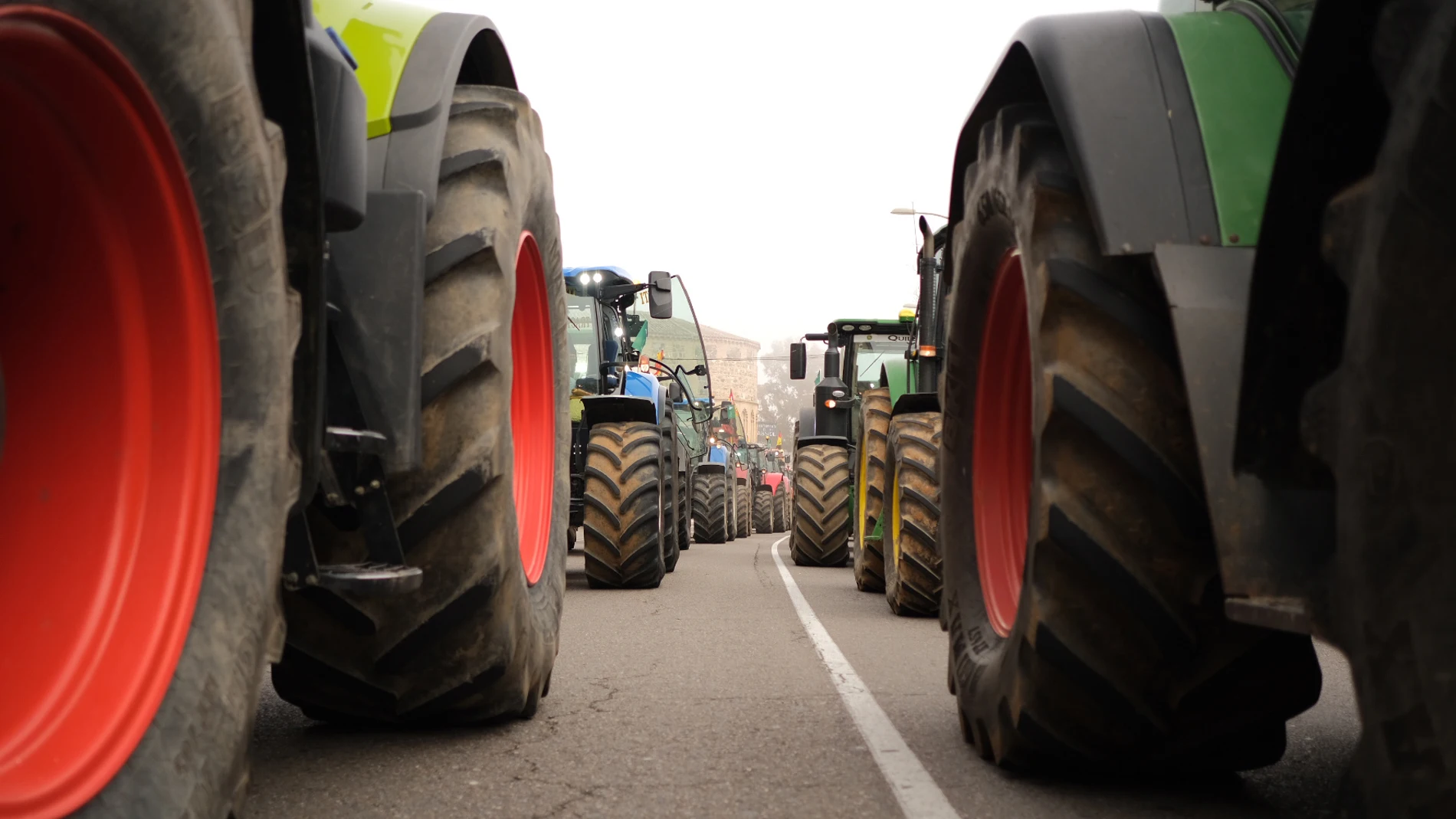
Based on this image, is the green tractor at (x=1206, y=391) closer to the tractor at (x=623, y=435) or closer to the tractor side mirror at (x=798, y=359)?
the tractor at (x=623, y=435)

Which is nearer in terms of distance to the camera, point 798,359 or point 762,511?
point 798,359

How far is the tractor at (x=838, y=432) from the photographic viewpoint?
1166 centimetres

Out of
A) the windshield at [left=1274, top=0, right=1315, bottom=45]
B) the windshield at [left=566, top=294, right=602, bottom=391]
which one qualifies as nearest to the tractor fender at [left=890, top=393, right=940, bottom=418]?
the windshield at [left=566, top=294, right=602, bottom=391]

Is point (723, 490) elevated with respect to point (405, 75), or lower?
lower

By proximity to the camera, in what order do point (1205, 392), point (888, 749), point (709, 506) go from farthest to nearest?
point (709, 506) → point (888, 749) → point (1205, 392)

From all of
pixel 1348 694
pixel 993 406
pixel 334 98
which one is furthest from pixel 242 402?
pixel 1348 694

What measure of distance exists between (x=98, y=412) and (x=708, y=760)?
7.46ft

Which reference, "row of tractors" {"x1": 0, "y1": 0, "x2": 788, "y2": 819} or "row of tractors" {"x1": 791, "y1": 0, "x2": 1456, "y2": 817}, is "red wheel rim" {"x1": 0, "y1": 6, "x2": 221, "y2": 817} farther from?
"row of tractors" {"x1": 791, "y1": 0, "x2": 1456, "y2": 817}

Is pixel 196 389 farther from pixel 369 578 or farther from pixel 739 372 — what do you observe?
pixel 739 372

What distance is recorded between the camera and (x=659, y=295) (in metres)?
10.9

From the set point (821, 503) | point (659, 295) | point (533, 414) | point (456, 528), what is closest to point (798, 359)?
point (821, 503)

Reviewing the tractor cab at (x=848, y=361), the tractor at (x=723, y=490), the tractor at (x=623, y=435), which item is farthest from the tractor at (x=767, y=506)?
the tractor cab at (x=848, y=361)

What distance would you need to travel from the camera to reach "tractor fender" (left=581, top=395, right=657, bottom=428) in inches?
409

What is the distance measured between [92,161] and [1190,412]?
1840 mm
